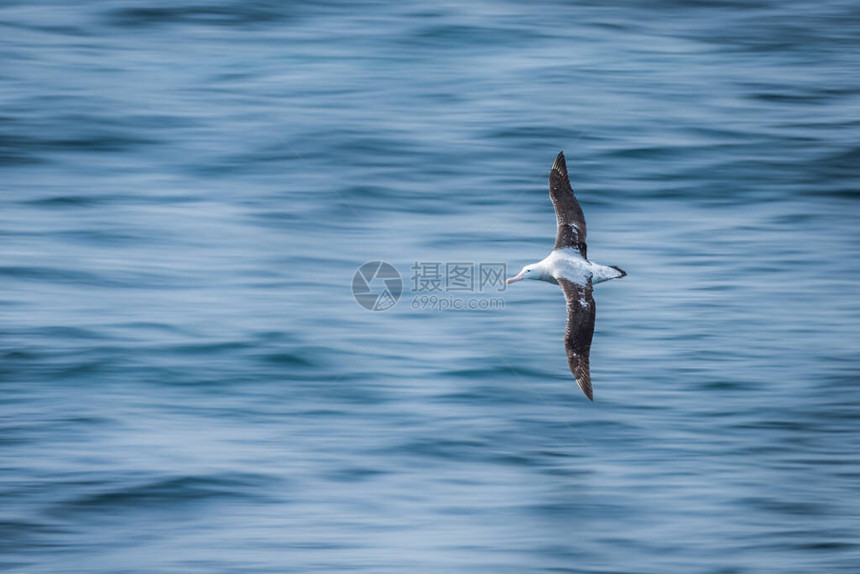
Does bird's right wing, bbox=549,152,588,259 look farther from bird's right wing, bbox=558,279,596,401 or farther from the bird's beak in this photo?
bird's right wing, bbox=558,279,596,401

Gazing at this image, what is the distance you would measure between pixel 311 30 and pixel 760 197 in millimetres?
7788

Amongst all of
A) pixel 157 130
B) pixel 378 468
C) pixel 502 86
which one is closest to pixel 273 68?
pixel 157 130

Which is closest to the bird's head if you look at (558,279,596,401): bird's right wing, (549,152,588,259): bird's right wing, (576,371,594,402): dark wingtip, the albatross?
the albatross

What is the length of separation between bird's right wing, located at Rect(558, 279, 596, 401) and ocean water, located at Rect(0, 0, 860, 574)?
51 cm

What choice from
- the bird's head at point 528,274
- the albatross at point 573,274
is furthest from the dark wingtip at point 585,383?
the bird's head at point 528,274

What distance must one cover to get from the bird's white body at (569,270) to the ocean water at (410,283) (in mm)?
908

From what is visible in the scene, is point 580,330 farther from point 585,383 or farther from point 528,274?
point 528,274

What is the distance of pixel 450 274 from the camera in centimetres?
1117

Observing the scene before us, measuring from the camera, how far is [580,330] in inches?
363

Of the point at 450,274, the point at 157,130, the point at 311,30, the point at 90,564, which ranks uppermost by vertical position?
the point at 311,30

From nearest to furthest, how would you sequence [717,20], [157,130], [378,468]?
[378,468] < [157,130] < [717,20]

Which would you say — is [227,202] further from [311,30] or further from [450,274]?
[311,30]

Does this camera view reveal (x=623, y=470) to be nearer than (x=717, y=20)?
Yes

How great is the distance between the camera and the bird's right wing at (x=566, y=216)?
9.93m
